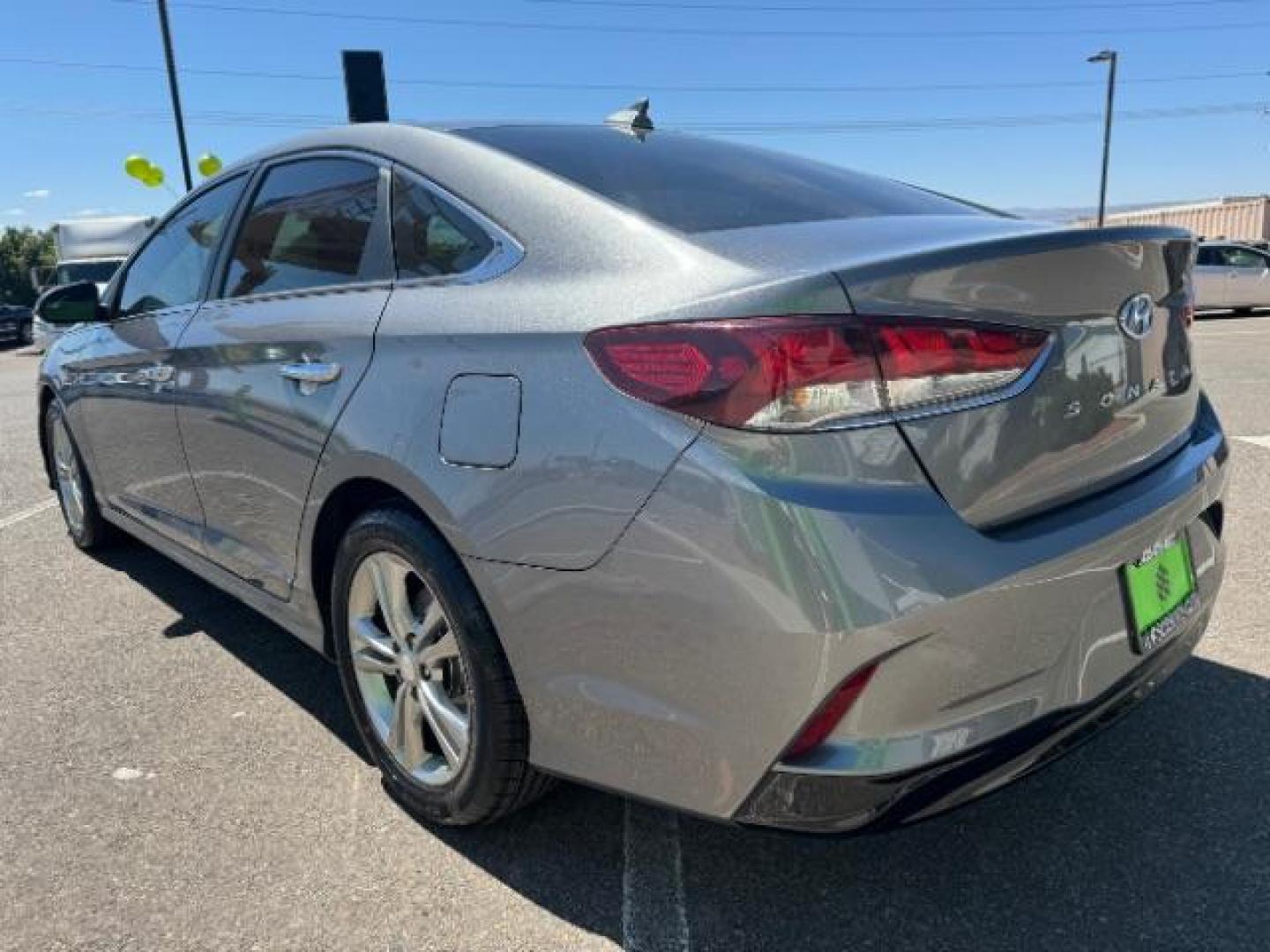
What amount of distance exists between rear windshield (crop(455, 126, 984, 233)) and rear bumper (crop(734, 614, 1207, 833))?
108 cm

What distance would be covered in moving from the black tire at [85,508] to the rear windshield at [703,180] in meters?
2.95

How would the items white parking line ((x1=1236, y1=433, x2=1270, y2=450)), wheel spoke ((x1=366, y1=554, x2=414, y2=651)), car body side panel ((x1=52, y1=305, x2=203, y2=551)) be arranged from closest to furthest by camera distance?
wheel spoke ((x1=366, y1=554, x2=414, y2=651)) < car body side panel ((x1=52, y1=305, x2=203, y2=551)) < white parking line ((x1=1236, y1=433, x2=1270, y2=450))

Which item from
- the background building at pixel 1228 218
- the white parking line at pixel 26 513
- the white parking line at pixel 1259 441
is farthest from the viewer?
the background building at pixel 1228 218

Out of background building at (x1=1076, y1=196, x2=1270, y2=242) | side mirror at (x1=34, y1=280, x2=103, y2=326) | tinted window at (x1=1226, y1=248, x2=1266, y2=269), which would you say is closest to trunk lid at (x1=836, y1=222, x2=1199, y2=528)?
side mirror at (x1=34, y1=280, x2=103, y2=326)

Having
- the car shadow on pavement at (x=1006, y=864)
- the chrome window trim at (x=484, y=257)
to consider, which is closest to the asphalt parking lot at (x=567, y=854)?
the car shadow on pavement at (x=1006, y=864)

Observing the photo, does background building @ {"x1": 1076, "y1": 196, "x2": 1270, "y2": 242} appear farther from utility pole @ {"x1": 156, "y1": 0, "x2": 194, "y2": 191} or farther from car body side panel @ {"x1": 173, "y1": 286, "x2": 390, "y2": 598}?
car body side panel @ {"x1": 173, "y1": 286, "x2": 390, "y2": 598}

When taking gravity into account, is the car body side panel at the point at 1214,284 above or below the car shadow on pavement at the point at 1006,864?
below

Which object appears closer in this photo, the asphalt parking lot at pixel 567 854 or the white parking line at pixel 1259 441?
the asphalt parking lot at pixel 567 854

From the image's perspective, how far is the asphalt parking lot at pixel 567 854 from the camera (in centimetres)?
207

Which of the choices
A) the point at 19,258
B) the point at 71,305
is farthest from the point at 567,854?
the point at 19,258

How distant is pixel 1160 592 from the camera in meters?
2.09

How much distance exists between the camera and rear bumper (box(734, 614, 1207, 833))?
171 centimetres

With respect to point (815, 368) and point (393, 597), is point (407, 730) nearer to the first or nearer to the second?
point (393, 597)

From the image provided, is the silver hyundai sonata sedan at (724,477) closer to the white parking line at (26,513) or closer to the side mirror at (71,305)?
the side mirror at (71,305)
